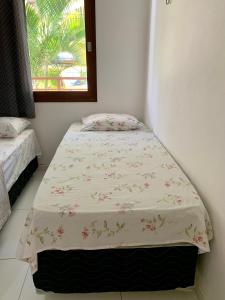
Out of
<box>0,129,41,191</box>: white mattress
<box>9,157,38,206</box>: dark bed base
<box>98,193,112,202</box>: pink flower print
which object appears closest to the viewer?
<box>98,193,112,202</box>: pink flower print

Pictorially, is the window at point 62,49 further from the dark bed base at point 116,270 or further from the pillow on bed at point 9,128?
the dark bed base at point 116,270

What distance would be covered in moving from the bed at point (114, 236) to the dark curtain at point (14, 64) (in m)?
1.65

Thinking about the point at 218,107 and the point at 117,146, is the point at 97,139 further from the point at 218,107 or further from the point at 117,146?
the point at 218,107

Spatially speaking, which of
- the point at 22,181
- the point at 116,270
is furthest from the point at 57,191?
the point at 22,181

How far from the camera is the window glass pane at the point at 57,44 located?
8.84ft

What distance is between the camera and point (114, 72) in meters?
2.91

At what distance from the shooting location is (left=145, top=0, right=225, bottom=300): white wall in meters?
1.19

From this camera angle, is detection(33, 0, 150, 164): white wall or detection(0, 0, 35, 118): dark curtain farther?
detection(33, 0, 150, 164): white wall

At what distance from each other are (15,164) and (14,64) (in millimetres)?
1145

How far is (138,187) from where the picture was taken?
4.79 feet

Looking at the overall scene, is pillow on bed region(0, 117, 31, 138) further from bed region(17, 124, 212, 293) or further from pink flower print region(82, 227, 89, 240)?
pink flower print region(82, 227, 89, 240)

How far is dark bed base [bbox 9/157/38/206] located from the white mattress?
0.07m

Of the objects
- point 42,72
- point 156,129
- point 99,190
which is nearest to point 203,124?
point 99,190

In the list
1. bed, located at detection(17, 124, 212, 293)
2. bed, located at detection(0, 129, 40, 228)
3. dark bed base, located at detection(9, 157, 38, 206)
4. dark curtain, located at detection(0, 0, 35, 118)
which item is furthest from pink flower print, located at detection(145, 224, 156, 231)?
dark curtain, located at detection(0, 0, 35, 118)
